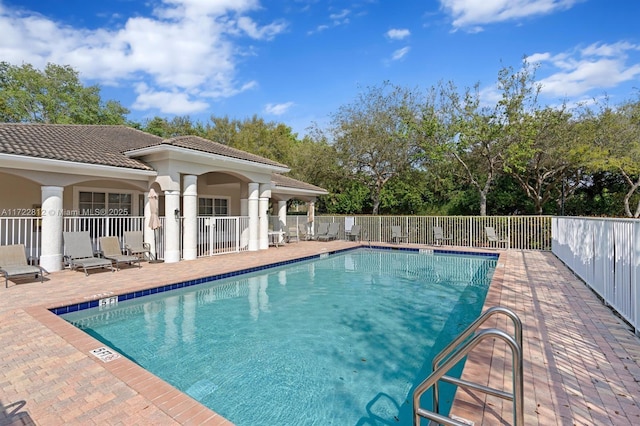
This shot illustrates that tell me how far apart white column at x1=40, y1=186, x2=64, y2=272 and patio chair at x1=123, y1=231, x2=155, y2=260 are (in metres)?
1.94

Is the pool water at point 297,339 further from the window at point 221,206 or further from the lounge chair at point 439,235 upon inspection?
the window at point 221,206

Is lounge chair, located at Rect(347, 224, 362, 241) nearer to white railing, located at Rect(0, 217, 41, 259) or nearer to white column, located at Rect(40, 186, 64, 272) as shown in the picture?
white column, located at Rect(40, 186, 64, 272)

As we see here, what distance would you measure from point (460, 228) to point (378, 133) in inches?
365

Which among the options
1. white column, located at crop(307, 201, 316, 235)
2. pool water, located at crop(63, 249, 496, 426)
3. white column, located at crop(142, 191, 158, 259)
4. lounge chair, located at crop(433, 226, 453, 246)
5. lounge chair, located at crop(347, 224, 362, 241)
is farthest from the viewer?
white column, located at crop(307, 201, 316, 235)

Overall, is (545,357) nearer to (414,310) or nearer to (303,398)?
(303,398)

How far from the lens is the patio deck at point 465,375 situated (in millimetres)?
3135

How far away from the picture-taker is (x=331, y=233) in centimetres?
2222

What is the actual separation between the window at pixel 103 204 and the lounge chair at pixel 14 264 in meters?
5.07

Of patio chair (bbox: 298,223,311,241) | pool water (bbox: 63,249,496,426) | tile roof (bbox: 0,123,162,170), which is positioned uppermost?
tile roof (bbox: 0,123,162,170)

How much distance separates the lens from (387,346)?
19.4 ft

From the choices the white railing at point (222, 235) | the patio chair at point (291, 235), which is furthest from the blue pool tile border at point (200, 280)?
the patio chair at point (291, 235)

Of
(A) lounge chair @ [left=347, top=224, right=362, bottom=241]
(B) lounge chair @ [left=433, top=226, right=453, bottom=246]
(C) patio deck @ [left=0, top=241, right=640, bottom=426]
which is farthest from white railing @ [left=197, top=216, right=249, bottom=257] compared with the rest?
(B) lounge chair @ [left=433, top=226, right=453, bottom=246]

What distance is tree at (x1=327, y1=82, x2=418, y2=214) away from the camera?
24.5 metres

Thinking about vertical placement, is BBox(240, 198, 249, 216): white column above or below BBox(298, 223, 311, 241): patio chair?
above
